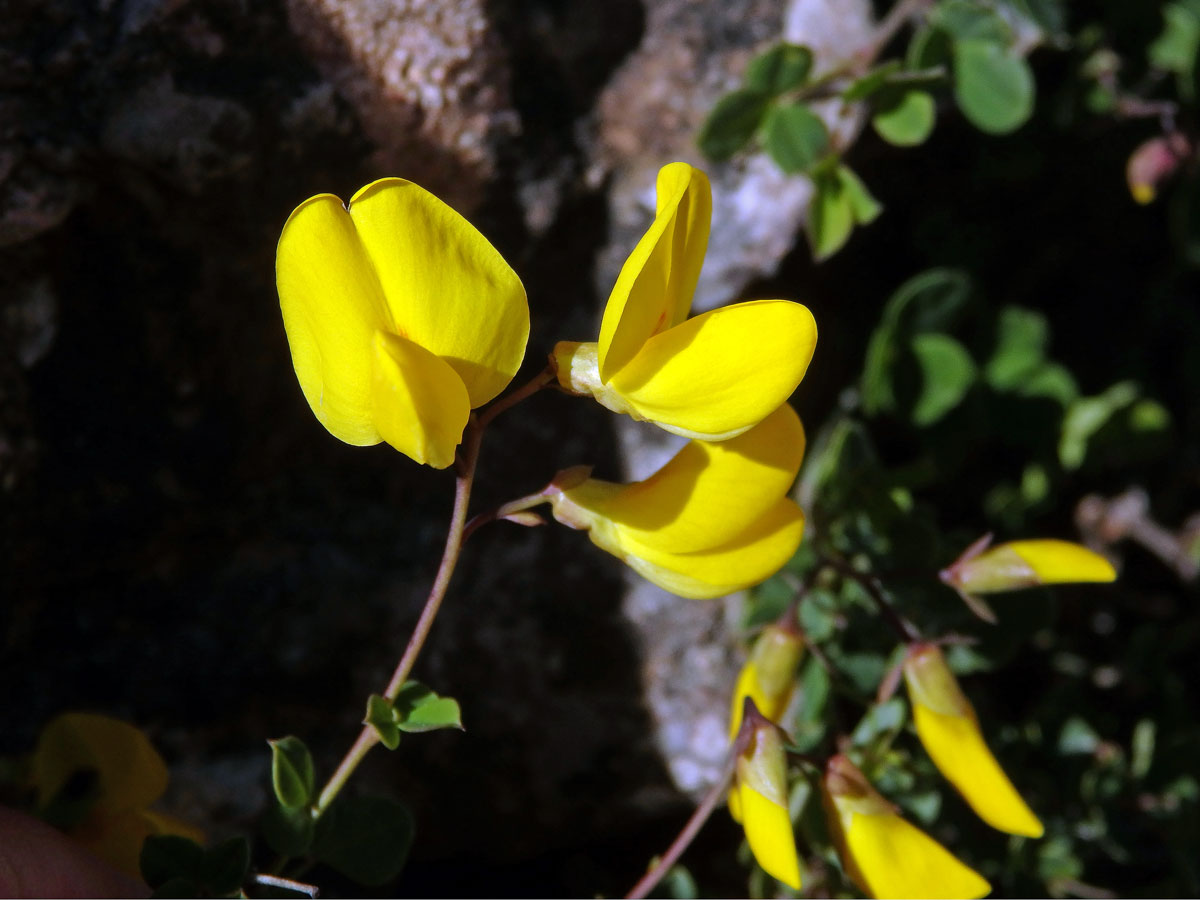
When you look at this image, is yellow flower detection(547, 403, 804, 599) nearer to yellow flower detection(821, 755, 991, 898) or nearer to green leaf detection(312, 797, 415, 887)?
yellow flower detection(821, 755, 991, 898)

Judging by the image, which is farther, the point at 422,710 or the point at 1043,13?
the point at 1043,13

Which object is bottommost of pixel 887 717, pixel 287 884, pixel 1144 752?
pixel 1144 752

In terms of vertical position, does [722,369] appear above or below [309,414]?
above

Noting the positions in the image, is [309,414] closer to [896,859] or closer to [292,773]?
[292,773]

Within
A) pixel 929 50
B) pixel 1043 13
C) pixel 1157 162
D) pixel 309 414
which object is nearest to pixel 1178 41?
pixel 1157 162

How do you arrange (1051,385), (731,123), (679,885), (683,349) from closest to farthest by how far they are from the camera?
(683,349) → (679,885) → (731,123) → (1051,385)

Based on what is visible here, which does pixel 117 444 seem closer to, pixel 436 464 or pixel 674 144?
pixel 436 464

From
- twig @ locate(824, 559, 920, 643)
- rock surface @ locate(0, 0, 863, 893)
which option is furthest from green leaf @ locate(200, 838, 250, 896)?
twig @ locate(824, 559, 920, 643)
